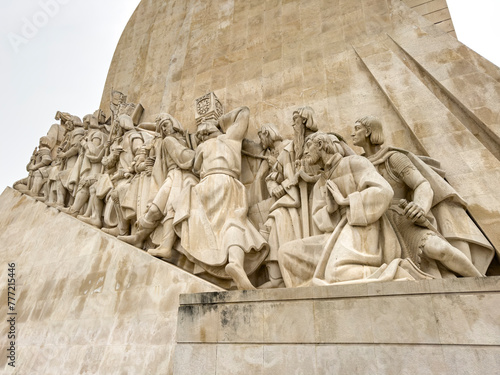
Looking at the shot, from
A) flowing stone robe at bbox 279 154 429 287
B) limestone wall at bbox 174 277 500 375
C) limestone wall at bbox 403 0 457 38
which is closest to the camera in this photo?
limestone wall at bbox 174 277 500 375

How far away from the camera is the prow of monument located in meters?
2.94

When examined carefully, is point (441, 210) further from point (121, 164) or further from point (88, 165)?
point (88, 165)

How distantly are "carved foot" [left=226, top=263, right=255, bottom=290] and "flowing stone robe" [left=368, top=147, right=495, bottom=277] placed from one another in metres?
1.77

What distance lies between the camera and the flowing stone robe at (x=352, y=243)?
325 cm

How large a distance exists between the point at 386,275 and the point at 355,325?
53cm

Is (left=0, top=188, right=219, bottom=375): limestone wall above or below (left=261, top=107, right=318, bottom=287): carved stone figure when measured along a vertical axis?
below

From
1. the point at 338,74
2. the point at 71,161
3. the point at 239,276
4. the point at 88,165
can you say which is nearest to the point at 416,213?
the point at 239,276

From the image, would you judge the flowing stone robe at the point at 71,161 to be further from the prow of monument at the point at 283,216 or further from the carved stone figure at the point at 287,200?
the carved stone figure at the point at 287,200

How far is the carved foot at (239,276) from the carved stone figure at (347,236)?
0.49m

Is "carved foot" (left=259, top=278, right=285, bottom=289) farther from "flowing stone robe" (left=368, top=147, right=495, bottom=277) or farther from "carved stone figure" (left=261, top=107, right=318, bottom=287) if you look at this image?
"flowing stone robe" (left=368, top=147, right=495, bottom=277)

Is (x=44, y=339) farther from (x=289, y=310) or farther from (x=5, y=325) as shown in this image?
(x=289, y=310)

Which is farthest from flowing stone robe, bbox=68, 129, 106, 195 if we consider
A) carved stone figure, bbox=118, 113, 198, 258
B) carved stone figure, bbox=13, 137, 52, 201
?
carved stone figure, bbox=118, 113, 198, 258

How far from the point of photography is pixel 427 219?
3645mm

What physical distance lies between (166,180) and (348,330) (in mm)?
3845
